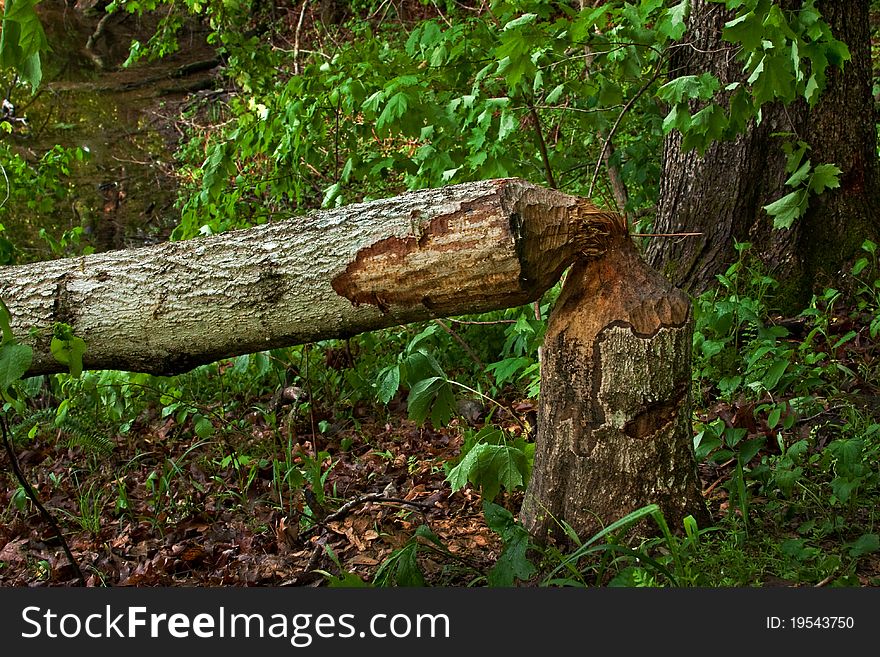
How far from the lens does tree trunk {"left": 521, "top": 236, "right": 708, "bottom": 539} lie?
8.13 ft

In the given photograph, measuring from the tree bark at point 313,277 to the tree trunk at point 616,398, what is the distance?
140mm

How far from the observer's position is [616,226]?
101 inches

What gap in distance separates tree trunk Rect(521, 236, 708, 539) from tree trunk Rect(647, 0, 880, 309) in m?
1.65

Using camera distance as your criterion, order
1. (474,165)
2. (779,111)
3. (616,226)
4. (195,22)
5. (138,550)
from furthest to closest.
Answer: (195,22), (779,111), (474,165), (138,550), (616,226)

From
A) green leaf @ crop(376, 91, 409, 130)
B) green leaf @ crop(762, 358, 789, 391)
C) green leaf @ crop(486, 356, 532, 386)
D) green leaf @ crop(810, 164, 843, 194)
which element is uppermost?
green leaf @ crop(376, 91, 409, 130)

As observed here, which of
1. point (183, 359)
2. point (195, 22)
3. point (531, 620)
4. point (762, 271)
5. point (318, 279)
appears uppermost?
point (195, 22)

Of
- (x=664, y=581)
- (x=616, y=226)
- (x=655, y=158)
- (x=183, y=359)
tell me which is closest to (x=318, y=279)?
(x=183, y=359)

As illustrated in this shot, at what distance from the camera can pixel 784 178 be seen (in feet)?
13.1

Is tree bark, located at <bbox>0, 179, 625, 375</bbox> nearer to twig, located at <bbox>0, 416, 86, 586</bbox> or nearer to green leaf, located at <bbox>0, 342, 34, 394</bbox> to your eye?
twig, located at <bbox>0, 416, 86, 586</bbox>

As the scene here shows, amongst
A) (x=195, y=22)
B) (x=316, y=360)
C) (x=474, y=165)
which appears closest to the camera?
(x=474, y=165)

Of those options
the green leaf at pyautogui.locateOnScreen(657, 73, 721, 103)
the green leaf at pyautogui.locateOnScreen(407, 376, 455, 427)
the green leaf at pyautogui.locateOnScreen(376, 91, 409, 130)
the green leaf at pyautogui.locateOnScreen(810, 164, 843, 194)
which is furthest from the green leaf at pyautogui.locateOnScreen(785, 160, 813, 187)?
the green leaf at pyautogui.locateOnScreen(407, 376, 455, 427)

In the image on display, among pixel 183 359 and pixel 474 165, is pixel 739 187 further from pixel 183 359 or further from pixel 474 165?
pixel 183 359

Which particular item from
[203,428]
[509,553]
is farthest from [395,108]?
[509,553]

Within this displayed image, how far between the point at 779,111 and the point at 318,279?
2601 millimetres
